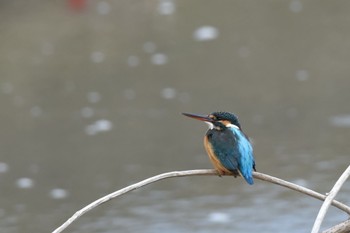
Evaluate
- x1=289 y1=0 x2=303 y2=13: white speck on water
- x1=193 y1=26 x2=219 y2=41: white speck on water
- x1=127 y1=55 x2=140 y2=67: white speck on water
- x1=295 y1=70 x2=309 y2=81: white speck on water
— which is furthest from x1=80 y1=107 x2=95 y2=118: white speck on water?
x1=289 y1=0 x2=303 y2=13: white speck on water

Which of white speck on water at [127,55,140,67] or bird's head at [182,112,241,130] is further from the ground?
white speck on water at [127,55,140,67]

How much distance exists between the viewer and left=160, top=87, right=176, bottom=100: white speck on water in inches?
202

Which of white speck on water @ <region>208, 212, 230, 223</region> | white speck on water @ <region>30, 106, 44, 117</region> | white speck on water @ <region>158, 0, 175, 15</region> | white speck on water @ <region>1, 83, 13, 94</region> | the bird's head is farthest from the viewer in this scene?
white speck on water @ <region>158, 0, 175, 15</region>

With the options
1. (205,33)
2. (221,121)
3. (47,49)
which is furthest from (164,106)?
(221,121)

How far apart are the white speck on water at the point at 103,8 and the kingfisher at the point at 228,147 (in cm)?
418

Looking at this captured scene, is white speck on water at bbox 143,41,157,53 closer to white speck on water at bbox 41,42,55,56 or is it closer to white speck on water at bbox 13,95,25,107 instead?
white speck on water at bbox 41,42,55,56

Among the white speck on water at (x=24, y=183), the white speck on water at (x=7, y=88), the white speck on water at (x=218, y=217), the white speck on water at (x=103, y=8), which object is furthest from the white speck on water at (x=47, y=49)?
the white speck on water at (x=218, y=217)

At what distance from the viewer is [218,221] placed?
3908 millimetres

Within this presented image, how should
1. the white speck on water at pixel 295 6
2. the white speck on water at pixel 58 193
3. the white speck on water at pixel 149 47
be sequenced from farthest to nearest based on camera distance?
the white speck on water at pixel 295 6, the white speck on water at pixel 149 47, the white speck on water at pixel 58 193

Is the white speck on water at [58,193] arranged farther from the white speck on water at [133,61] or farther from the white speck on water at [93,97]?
the white speck on water at [133,61]

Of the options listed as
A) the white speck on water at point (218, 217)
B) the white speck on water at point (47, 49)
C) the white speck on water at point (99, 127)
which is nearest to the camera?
the white speck on water at point (218, 217)

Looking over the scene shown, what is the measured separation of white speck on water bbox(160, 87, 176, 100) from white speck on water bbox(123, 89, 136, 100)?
0.19 m

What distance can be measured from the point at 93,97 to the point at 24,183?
1.02 m

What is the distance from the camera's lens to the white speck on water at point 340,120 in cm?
456
